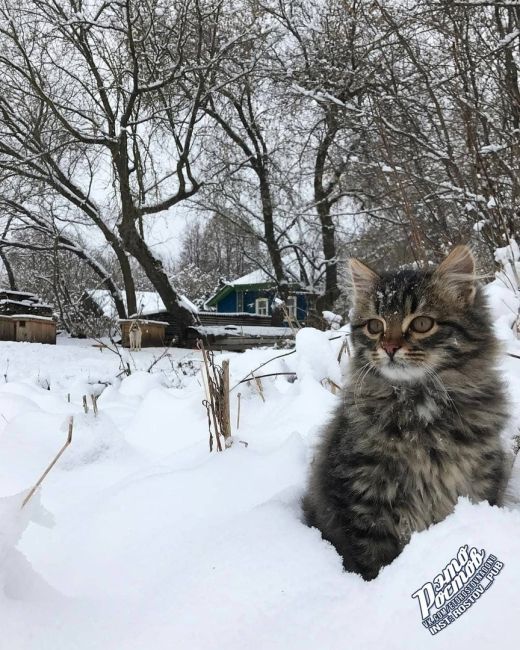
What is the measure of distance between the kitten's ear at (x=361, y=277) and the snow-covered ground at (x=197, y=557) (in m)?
0.88

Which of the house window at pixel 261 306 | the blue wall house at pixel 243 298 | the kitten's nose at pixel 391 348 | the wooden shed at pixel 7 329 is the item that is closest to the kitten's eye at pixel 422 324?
the kitten's nose at pixel 391 348

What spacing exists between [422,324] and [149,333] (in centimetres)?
1459

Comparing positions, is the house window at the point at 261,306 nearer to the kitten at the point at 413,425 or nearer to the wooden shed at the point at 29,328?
the wooden shed at the point at 29,328

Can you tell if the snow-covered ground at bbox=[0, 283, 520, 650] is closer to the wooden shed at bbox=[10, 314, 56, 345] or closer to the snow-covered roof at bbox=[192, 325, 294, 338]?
the wooden shed at bbox=[10, 314, 56, 345]

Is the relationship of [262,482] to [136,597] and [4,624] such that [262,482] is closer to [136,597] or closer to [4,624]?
[136,597]

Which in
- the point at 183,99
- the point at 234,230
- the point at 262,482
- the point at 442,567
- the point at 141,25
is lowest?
the point at 262,482

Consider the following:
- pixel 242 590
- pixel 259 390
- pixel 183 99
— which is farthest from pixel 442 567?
pixel 183 99

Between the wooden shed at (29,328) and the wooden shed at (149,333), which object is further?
the wooden shed at (149,333)

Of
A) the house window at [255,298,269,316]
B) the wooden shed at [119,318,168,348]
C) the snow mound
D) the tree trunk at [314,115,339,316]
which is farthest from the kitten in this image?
the house window at [255,298,269,316]

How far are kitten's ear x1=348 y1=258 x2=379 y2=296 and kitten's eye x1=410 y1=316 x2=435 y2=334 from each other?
34cm

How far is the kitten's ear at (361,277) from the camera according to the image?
2.25 m

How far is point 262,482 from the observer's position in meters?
2.10

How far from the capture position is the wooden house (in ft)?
47.1

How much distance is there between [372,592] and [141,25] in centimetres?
1505
